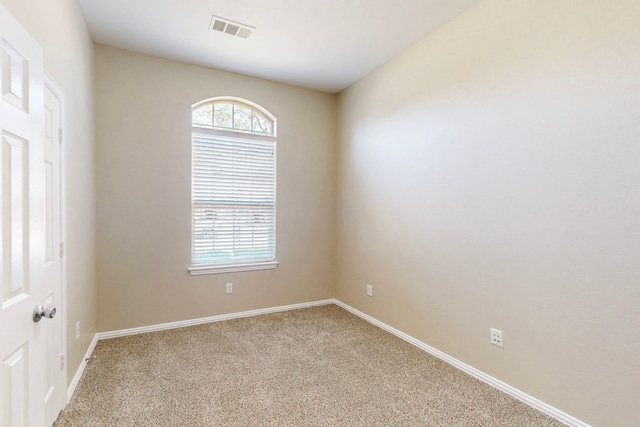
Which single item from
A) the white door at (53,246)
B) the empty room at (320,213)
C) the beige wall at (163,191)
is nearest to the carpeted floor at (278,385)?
the empty room at (320,213)

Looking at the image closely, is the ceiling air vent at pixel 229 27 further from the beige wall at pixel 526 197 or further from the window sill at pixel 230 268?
the window sill at pixel 230 268

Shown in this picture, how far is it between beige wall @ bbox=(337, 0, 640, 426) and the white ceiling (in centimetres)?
31

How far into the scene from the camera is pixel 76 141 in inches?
95.0

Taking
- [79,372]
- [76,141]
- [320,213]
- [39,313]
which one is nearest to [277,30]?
[76,141]

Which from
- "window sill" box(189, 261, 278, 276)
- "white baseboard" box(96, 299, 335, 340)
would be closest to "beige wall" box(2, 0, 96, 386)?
"white baseboard" box(96, 299, 335, 340)

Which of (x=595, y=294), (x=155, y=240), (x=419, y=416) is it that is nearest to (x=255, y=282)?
(x=155, y=240)

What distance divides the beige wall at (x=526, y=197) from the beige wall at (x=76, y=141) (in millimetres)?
2777

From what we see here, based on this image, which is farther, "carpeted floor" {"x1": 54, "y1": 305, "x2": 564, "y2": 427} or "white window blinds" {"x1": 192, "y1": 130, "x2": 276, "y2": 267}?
"white window blinds" {"x1": 192, "y1": 130, "x2": 276, "y2": 267}

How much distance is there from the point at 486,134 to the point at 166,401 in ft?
9.85

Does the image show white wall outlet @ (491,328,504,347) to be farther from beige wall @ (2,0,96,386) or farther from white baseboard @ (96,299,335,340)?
beige wall @ (2,0,96,386)

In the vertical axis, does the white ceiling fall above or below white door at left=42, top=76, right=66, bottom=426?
above

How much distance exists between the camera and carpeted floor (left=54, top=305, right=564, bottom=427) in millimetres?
2014

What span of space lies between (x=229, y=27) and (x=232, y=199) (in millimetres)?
1801

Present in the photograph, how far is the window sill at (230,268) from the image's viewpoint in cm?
361
